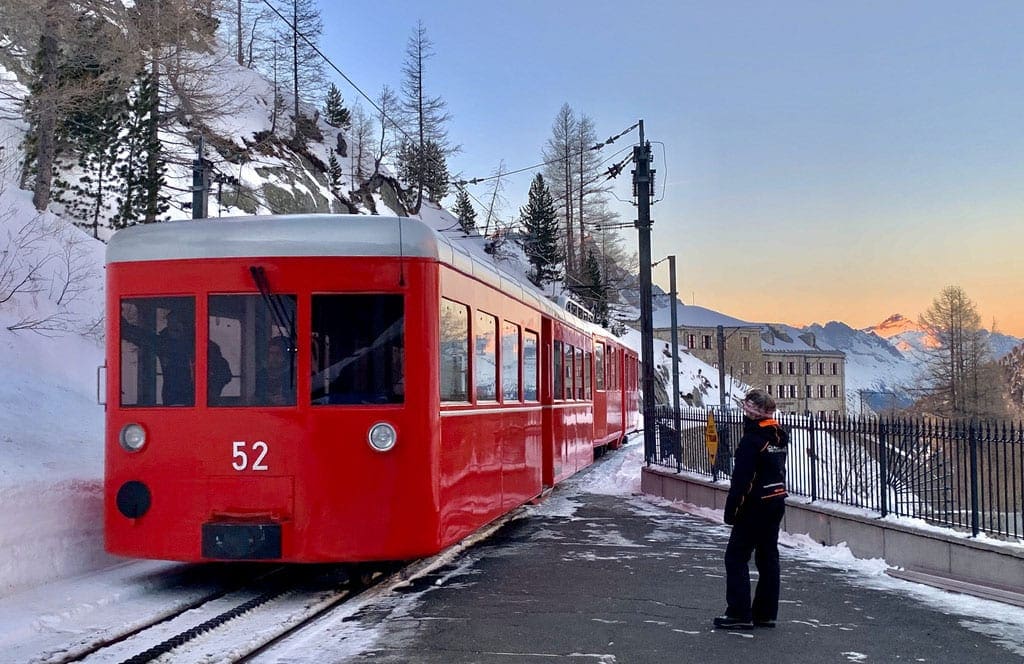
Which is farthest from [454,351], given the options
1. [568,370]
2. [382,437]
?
[568,370]

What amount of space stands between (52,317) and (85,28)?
481 centimetres

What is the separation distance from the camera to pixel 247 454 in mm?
7820

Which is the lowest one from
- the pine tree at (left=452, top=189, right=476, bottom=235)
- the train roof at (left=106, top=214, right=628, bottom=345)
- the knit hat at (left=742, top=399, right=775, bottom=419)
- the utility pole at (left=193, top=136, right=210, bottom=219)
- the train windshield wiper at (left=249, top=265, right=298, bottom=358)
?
the knit hat at (left=742, top=399, right=775, bottom=419)

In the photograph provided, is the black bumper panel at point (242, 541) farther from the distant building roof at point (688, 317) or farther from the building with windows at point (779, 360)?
the distant building roof at point (688, 317)

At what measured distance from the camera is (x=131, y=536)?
7.88 m

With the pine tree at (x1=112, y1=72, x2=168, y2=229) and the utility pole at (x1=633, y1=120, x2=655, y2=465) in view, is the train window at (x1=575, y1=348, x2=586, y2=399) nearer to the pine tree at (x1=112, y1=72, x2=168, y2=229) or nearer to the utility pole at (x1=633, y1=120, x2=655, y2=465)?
the utility pole at (x1=633, y1=120, x2=655, y2=465)

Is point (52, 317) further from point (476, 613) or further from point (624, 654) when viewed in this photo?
point (624, 654)

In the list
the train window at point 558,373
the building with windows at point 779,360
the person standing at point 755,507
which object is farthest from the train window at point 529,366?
the building with windows at point 779,360

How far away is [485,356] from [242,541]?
3292mm

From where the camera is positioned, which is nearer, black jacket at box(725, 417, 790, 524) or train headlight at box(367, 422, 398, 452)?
black jacket at box(725, 417, 790, 524)

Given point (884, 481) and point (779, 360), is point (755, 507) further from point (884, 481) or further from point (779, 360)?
point (779, 360)

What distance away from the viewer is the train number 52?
7805mm

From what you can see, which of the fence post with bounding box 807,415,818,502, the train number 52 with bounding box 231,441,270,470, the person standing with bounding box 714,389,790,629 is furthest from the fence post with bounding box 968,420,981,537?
the train number 52 with bounding box 231,441,270,470

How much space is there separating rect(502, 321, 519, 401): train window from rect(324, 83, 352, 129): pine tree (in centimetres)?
8004
